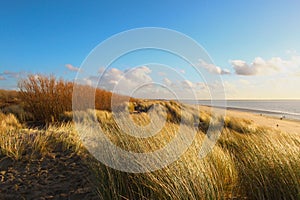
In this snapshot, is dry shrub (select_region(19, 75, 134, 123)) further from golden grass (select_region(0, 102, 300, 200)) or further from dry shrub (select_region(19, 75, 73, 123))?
golden grass (select_region(0, 102, 300, 200))

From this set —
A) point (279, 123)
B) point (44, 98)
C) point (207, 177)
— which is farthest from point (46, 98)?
point (279, 123)

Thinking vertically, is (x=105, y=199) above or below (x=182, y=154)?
below

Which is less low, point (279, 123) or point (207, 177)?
point (207, 177)

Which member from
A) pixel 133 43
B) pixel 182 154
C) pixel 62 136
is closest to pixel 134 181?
pixel 182 154

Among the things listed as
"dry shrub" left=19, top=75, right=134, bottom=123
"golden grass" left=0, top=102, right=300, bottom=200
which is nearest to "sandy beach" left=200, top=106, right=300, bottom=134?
"golden grass" left=0, top=102, right=300, bottom=200

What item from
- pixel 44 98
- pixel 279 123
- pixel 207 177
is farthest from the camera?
pixel 279 123

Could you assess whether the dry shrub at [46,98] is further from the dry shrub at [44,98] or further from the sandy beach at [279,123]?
the sandy beach at [279,123]

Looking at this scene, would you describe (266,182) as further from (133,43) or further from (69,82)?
(69,82)

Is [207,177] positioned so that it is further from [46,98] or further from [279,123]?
[279,123]

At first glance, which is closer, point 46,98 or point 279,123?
point 46,98

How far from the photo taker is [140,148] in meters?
2.62

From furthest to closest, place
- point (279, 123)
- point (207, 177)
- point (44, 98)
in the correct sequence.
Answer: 1. point (279, 123)
2. point (44, 98)
3. point (207, 177)

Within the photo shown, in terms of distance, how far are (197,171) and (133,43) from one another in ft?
9.36

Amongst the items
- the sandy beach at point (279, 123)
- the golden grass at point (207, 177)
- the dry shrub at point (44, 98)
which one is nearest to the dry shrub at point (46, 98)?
the dry shrub at point (44, 98)
